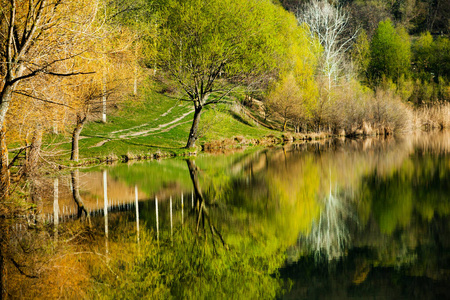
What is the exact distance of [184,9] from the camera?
96.2 feet

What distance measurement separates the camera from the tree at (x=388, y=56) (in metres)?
76.4

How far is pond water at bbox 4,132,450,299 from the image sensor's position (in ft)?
24.2

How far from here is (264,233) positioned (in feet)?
35.3

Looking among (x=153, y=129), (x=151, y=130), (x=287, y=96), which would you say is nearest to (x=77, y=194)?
(x=151, y=130)

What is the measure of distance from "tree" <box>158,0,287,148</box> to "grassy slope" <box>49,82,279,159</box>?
3.60 meters

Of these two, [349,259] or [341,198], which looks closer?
[349,259]

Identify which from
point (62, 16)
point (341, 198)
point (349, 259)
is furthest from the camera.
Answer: point (341, 198)

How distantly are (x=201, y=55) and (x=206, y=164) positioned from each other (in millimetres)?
8161

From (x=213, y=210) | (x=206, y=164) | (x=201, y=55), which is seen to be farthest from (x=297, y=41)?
(x=213, y=210)

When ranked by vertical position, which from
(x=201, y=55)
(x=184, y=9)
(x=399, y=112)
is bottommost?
(x=399, y=112)

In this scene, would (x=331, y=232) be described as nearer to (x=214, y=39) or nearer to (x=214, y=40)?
(x=214, y=40)

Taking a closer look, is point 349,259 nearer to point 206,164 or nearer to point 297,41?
point 206,164

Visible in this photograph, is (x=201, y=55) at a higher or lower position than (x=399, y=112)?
higher

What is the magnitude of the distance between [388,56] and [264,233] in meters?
73.8
